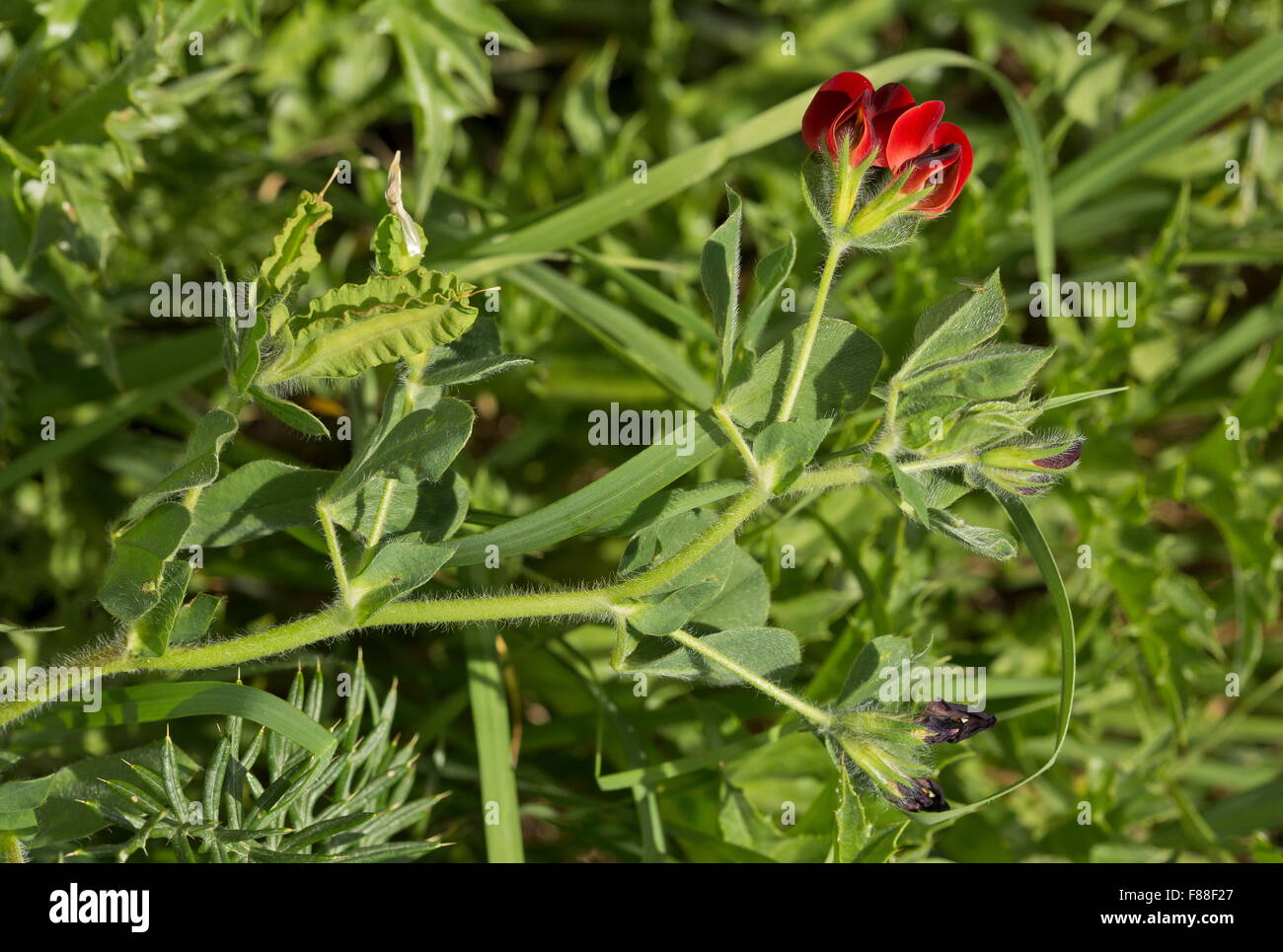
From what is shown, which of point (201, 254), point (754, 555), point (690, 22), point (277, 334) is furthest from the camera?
point (690, 22)

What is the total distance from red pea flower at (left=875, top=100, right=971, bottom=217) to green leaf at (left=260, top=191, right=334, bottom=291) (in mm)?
695

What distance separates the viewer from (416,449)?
1319 millimetres

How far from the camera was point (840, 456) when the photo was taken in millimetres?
1476

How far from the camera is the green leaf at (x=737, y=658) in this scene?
1411 mm

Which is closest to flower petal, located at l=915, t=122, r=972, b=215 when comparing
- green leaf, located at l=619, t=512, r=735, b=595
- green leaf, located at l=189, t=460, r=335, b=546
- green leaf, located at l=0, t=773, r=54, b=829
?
green leaf, located at l=619, t=512, r=735, b=595

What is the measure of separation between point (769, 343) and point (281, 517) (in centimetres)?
120

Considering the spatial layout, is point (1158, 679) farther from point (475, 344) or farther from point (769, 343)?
point (475, 344)

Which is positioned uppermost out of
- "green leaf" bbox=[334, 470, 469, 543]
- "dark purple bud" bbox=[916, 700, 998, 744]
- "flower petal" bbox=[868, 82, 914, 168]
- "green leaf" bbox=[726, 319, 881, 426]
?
"flower petal" bbox=[868, 82, 914, 168]

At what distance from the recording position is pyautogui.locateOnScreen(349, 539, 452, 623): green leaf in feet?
4.40

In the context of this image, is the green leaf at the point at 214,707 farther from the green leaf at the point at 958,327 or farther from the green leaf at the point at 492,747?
the green leaf at the point at 958,327

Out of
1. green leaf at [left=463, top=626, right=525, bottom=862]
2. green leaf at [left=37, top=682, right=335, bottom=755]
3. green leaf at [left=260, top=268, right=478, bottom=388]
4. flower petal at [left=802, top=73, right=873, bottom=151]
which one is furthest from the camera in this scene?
green leaf at [left=463, top=626, right=525, bottom=862]

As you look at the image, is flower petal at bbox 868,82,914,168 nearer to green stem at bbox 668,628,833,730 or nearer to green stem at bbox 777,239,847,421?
green stem at bbox 777,239,847,421

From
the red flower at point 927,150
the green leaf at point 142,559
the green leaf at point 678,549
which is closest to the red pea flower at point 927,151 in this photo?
the red flower at point 927,150
